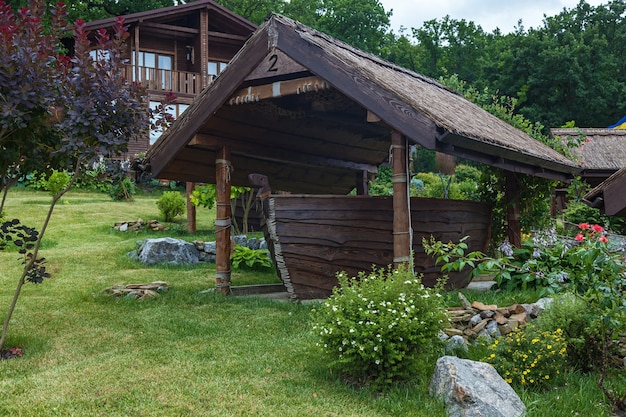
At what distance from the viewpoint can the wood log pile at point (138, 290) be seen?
8492mm

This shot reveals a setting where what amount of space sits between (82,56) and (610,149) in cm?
2099


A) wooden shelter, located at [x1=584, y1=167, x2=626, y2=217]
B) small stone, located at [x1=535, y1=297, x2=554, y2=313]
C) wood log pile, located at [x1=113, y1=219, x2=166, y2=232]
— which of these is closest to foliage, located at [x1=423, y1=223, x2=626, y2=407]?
wooden shelter, located at [x1=584, y1=167, x2=626, y2=217]

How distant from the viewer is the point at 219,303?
26.6 ft

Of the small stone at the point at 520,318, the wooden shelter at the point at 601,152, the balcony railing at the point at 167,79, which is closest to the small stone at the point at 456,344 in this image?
the small stone at the point at 520,318

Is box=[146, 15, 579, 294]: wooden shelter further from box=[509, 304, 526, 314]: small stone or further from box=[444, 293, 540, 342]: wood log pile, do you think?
box=[509, 304, 526, 314]: small stone

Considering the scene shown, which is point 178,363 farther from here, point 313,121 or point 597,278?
point 313,121

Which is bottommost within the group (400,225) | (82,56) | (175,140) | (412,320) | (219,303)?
(219,303)

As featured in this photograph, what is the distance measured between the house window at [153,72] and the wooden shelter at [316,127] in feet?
49.8

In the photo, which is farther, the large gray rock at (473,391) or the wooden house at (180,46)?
the wooden house at (180,46)

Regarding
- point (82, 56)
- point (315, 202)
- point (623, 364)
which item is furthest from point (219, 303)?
point (623, 364)

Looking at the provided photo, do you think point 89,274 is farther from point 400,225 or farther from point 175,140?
point 400,225

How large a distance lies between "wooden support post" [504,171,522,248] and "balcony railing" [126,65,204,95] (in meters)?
18.2

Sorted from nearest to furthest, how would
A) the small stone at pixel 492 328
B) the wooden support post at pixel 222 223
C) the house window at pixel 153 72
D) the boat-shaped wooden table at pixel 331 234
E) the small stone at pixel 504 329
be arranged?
1. the small stone at pixel 492 328
2. the small stone at pixel 504 329
3. the boat-shaped wooden table at pixel 331 234
4. the wooden support post at pixel 222 223
5. the house window at pixel 153 72

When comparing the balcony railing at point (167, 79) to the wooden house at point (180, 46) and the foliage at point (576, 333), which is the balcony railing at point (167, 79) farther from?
the foliage at point (576, 333)
